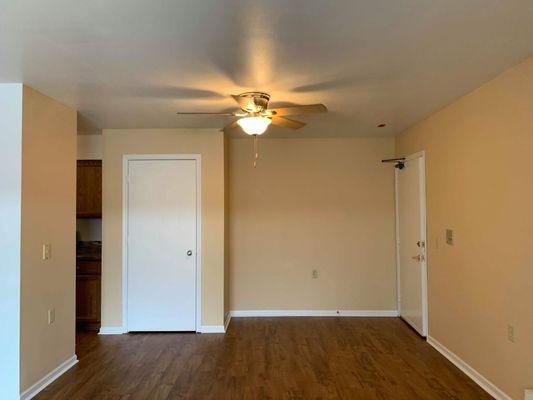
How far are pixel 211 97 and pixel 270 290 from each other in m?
2.91

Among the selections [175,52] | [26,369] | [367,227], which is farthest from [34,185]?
[367,227]

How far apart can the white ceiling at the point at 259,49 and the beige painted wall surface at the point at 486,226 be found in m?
0.31

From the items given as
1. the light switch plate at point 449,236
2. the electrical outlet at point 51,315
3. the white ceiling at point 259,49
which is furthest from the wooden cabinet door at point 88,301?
the light switch plate at point 449,236

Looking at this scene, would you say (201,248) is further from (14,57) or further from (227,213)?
(14,57)

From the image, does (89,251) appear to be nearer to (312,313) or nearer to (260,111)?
(312,313)

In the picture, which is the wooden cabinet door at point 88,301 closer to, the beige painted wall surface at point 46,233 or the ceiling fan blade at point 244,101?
the beige painted wall surface at point 46,233

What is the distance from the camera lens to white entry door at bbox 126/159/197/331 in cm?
436

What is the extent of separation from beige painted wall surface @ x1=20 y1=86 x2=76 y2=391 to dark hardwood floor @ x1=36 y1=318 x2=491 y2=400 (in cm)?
34

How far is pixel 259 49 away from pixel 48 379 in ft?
10.6

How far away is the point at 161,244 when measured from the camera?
173 inches

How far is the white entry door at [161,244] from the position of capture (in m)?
4.36

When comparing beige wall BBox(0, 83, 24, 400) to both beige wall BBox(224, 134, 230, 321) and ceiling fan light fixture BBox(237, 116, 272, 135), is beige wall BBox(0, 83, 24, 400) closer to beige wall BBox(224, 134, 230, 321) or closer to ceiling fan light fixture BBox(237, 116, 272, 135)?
ceiling fan light fixture BBox(237, 116, 272, 135)

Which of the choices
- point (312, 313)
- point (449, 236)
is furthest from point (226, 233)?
point (449, 236)

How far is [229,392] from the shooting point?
9.68 feet
